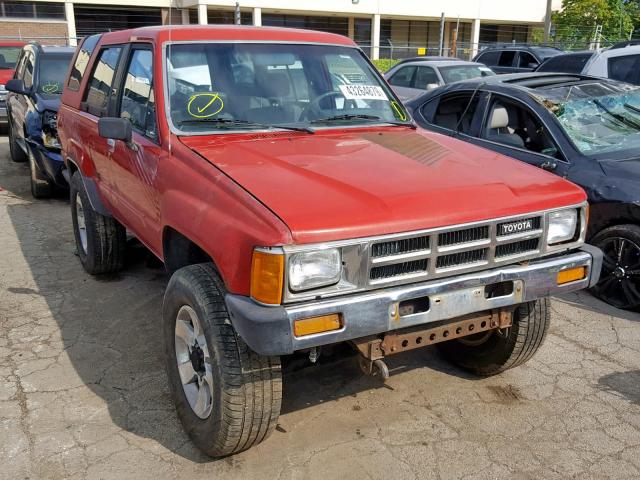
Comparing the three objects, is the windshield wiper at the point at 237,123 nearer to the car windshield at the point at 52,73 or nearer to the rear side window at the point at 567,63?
the car windshield at the point at 52,73

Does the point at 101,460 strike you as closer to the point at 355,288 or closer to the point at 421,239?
the point at 355,288

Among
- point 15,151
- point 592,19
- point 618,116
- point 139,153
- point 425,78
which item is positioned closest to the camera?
point 139,153

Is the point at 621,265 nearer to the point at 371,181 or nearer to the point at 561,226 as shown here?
the point at 561,226

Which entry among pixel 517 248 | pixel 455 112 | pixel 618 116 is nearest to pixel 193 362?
pixel 517 248

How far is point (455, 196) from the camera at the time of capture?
9.52ft

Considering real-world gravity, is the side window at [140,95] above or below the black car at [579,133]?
above

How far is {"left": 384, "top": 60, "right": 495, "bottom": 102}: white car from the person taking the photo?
1173 centimetres

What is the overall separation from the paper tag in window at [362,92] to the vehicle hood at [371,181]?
1.47 feet

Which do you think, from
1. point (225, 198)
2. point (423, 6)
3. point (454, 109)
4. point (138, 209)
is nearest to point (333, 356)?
point (225, 198)

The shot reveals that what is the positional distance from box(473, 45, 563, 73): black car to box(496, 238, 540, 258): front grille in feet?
41.1

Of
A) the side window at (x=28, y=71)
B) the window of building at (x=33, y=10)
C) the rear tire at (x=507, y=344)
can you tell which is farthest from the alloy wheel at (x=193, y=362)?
the window of building at (x=33, y=10)

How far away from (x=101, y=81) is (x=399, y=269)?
319cm

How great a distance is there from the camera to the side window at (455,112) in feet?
19.9

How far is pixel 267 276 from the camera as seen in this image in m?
2.53
